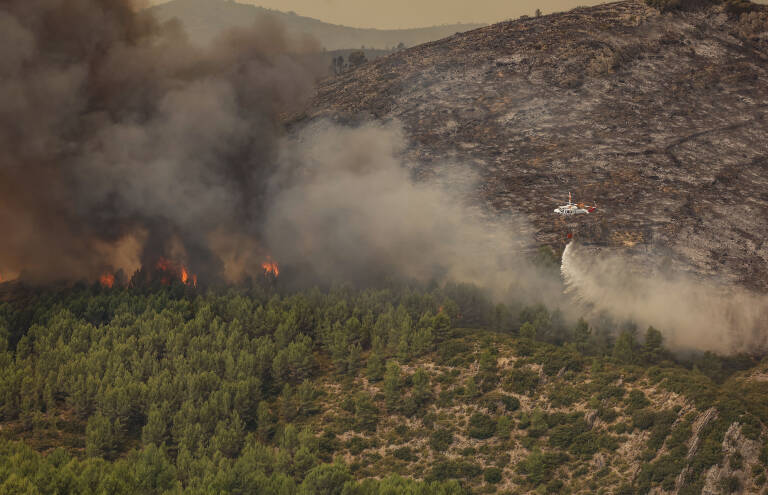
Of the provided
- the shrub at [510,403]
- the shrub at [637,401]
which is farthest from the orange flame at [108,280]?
the shrub at [637,401]

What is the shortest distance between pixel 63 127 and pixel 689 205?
13696 cm

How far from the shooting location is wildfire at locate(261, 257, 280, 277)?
164625 millimetres

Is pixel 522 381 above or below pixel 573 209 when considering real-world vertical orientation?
below

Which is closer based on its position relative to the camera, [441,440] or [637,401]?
[637,401]

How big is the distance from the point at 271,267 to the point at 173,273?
2190cm

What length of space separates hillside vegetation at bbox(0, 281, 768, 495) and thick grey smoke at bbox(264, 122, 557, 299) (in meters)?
14.4

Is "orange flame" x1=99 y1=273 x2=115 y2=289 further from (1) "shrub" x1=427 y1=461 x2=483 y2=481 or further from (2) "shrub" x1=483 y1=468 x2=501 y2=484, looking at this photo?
(2) "shrub" x1=483 y1=468 x2=501 y2=484

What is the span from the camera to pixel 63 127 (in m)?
160

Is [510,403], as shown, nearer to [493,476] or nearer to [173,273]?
[493,476]

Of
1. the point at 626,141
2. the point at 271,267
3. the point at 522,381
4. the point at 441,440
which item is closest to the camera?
the point at 441,440

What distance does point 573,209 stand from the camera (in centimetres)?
15388

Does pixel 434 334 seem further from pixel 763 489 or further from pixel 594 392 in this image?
pixel 763 489

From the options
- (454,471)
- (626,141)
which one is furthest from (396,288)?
(626,141)

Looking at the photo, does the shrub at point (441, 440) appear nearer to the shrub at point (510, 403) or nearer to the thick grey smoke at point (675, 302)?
the shrub at point (510, 403)
